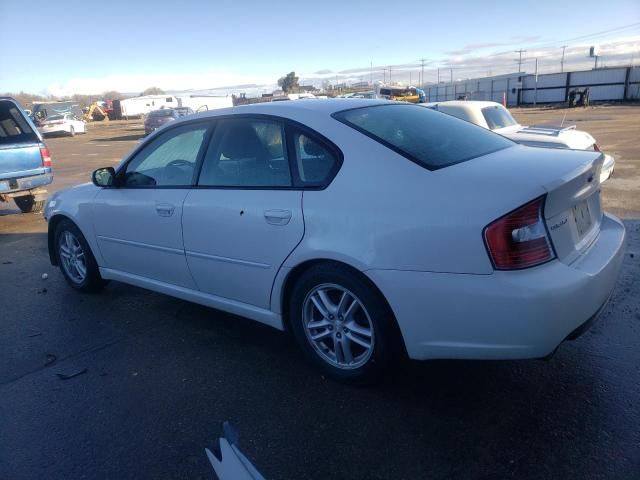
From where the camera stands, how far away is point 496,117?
8.62 m

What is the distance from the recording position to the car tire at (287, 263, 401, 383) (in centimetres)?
282

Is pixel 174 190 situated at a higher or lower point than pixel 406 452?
higher

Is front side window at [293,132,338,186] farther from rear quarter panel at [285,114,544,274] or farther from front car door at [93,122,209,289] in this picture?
front car door at [93,122,209,289]

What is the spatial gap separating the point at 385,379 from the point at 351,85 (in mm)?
86424

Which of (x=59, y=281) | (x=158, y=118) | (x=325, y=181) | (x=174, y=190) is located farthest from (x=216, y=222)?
(x=158, y=118)

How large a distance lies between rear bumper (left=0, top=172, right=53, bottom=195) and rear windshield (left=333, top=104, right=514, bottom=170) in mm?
7666

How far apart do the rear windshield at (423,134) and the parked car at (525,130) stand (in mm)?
3315

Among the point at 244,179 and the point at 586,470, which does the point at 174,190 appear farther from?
the point at 586,470

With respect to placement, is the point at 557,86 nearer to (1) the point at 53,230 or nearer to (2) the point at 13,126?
(2) the point at 13,126

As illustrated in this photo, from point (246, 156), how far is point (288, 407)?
65.4 inches

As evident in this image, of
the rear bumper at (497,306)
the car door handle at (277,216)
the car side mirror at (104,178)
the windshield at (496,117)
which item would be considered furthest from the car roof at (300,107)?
the windshield at (496,117)

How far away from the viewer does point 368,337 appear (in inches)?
116

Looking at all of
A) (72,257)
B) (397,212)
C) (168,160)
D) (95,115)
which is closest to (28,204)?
(72,257)

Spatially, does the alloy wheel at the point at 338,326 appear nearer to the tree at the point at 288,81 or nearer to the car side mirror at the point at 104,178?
the car side mirror at the point at 104,178
